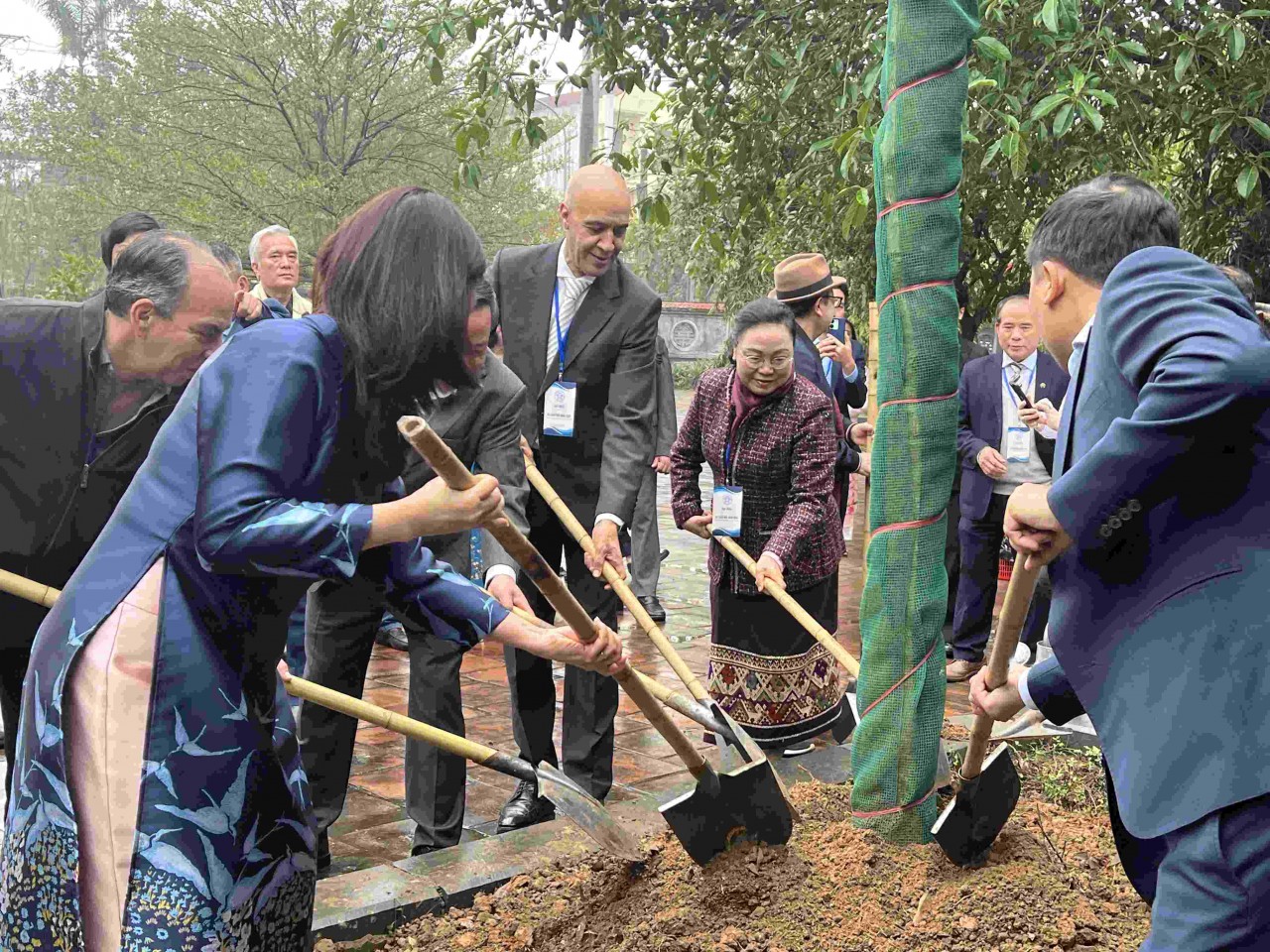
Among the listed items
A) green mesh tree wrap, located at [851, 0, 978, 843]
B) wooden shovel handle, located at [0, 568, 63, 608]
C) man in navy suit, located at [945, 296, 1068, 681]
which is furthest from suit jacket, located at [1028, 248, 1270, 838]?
man in navy suit, located at [945, 296, 1068, 681]

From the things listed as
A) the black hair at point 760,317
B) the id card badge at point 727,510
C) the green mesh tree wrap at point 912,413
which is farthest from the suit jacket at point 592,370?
the green mesh tree wrap at point 912,413

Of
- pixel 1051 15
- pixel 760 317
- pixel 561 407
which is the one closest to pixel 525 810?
pixel 561 407

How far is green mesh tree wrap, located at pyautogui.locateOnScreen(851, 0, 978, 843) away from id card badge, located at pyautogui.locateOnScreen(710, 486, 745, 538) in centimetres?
159

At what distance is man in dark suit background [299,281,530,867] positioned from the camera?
4312 mm

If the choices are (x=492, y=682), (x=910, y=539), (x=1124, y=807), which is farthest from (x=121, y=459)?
(x=492, y=682)

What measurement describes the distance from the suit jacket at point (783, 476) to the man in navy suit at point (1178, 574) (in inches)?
115

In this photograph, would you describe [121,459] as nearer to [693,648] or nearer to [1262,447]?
[1262,447]

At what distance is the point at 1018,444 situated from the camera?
284 inches

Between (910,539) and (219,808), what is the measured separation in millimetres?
1999

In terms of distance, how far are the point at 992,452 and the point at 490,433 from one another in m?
3.57

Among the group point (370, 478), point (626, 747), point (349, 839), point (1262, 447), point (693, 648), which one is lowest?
point (693, 648)

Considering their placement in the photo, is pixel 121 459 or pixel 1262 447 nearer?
pixel 1262 447

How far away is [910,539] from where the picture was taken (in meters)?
3.63

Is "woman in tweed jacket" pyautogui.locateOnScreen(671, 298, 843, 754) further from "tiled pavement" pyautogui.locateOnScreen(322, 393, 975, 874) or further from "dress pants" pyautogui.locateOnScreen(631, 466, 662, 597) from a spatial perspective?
"dress pants" pyautogui.locateOnScreen(631, 466, 662, 597)
